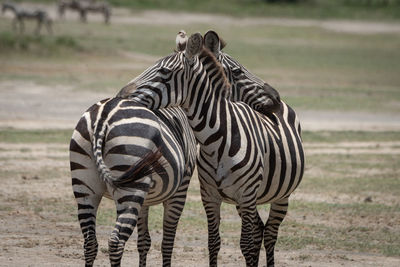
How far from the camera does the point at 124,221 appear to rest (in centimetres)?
628

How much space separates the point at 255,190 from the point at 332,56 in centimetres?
2806

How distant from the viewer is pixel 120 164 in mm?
6301

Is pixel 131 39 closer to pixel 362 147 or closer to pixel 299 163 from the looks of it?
pixel 362 147

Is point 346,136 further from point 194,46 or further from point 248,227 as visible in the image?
point 194,46

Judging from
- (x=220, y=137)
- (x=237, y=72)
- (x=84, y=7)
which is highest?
(x=237, y=72)

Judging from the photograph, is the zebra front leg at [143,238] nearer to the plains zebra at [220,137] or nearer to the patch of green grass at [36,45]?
the plains zebra at [220,137]

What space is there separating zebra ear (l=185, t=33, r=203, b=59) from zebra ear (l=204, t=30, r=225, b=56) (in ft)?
2.21

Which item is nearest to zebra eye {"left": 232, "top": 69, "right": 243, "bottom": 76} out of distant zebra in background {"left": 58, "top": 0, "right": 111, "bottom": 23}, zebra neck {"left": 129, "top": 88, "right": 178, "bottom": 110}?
zebra neck {"left": 129, "top": 88, "right": 178, "bottom": 110}

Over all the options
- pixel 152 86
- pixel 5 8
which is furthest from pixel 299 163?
pixel 5 8

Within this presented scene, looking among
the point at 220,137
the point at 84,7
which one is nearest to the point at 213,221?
the point at 220,137

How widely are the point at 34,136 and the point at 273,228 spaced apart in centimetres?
859

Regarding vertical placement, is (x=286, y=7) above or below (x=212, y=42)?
below

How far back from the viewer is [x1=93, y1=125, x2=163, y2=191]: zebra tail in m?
6.20

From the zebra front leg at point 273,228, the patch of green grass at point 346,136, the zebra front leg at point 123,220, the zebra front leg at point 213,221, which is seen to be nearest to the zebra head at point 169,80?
the zebra front leg at point 123,220
